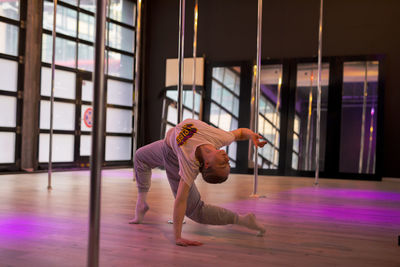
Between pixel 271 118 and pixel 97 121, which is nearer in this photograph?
pixel 97 121

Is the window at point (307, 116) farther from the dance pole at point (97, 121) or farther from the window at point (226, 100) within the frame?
the dance pole at point (97, 121)

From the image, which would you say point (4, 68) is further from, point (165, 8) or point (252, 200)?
point (252, 200)

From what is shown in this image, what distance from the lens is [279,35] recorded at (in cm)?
879

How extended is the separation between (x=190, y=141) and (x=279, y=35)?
22.7 feet

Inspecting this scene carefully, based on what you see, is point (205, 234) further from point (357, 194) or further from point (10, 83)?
point (10, 83)

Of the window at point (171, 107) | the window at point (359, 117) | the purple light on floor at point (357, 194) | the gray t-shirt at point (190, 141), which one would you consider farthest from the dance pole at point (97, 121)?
the window at point (171, 107)

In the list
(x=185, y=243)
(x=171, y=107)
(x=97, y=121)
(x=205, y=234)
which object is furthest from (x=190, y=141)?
(x=171, y=107)

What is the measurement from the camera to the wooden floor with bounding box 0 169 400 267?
80.4 inches

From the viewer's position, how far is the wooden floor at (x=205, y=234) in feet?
6.70

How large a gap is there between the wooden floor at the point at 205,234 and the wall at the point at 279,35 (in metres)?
4.21

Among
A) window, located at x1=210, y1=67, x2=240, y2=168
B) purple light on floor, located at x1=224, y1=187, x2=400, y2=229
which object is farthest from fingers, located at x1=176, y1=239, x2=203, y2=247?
window, located at x1=210, y1=67, x2=240, y2=168

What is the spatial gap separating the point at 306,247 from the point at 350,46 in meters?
6.63

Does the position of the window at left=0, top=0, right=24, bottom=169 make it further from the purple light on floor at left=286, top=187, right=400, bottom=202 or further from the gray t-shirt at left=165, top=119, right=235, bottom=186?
the gray t-shirt at left=165, top=119, right=235, bottom=186

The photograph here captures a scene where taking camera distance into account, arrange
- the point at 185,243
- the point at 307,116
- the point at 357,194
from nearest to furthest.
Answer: the point at 185,243 → the point at 357,194 → the point at 307,116
